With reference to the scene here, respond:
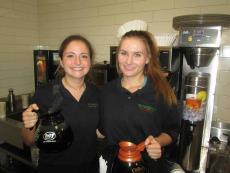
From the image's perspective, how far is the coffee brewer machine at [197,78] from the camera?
1324mm

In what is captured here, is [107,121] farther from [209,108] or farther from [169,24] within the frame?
[169,24]

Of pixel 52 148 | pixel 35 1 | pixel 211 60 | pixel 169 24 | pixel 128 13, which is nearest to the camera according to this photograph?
pixel 52 148

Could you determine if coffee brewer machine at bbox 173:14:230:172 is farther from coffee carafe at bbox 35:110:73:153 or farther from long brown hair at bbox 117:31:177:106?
coffee carafe at bbox 35:110:73:153

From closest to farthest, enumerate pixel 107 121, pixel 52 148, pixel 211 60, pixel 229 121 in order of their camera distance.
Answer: pixel 52 148 → pixel 107 121 → pixel 211 60 → pixel 229 121

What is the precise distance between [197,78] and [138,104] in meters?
0.53

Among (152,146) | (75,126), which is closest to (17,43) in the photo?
(75,126)

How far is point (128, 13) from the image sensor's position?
220 centimetres

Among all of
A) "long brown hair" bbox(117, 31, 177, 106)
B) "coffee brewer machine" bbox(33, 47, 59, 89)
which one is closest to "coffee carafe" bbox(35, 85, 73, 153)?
"long brown hair" bbox(117, 31, 177, 106)

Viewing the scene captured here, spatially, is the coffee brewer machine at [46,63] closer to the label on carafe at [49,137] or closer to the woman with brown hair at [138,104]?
the woman with brown hair at [138,104]

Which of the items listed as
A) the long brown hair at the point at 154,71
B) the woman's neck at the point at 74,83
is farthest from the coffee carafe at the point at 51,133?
the long brown hair at the point at 154,71

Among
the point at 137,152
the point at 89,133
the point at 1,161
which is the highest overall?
the point at 137,152

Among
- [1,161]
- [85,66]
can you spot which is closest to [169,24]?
[85,66]

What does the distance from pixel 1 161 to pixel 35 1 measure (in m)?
1.96

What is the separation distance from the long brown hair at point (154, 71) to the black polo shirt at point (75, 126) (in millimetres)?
331
